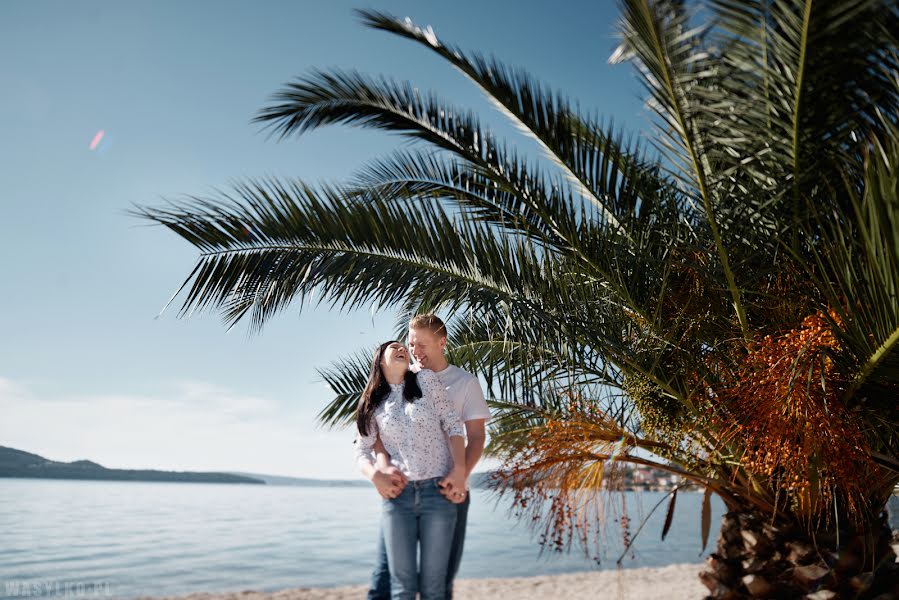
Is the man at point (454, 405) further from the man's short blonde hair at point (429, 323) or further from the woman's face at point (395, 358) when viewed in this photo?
the woman's face at point (395, 358)

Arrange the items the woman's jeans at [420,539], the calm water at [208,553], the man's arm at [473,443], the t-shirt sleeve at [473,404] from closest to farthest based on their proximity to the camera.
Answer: the woman's jeans at [420,539] < the man's arm at [473,443] < the t-shirt sleeve at [473,404] < the calm water at [208,553]

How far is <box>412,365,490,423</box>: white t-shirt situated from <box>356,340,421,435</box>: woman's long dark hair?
144 mm

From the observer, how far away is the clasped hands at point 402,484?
112 inches

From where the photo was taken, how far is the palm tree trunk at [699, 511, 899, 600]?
404 centimetres

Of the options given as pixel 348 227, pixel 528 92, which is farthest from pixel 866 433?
pixel 348 227

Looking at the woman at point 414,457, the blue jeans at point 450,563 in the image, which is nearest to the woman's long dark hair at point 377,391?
the woman at point 414,457

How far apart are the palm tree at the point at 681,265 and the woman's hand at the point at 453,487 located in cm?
127

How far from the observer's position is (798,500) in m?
3.98

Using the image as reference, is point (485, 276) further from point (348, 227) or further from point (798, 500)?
point (798, 500)

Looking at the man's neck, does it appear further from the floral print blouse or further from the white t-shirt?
the floral print blouse

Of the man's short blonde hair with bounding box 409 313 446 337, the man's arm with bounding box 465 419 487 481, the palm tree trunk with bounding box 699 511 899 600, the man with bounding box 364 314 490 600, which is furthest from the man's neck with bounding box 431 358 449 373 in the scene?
the palm tree trunk with bounding box 699 511 899 600

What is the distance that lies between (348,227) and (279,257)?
0.50 m

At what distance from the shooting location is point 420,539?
284 centimetres

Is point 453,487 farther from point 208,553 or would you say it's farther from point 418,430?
point 208,553
